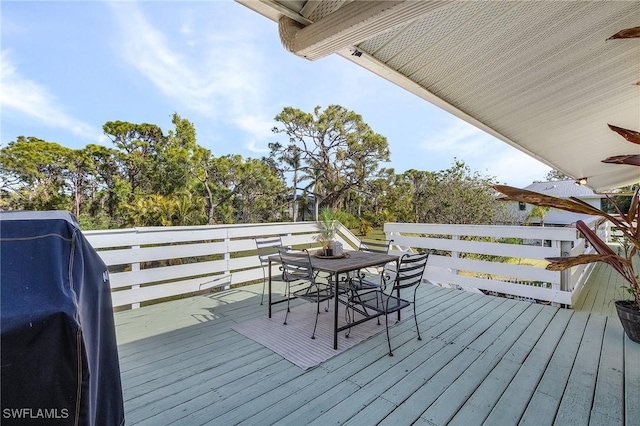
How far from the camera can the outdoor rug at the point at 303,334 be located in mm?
2465

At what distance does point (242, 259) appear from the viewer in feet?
15.0

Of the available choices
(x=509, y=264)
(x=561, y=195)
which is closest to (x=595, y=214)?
(x=509, y=264)

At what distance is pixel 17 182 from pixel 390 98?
1719 cm

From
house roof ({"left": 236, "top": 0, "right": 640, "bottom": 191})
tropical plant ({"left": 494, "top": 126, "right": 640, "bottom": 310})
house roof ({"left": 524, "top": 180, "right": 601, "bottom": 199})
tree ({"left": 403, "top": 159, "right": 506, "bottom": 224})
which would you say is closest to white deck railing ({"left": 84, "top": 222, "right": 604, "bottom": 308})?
tropical plant ({"left": 494, "top": 126, "right": 640, "bottom": 310})

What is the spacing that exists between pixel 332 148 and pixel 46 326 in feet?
56.4

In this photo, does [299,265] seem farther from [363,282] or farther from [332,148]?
[332,148]

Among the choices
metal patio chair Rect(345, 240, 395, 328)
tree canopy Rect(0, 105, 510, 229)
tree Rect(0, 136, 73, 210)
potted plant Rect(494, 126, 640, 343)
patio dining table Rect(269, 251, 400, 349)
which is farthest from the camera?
tree canopy Rect(0, 105, 510, 229)

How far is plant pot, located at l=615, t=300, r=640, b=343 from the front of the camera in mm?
2590

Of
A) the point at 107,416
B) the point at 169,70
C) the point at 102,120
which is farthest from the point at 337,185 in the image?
the point at 107,416

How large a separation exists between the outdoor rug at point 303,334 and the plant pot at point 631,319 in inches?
74.7

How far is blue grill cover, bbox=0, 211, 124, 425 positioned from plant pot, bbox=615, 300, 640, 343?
3.87 m

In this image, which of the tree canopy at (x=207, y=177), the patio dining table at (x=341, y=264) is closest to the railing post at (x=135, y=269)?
the patio dining table at (x=341, y=264)

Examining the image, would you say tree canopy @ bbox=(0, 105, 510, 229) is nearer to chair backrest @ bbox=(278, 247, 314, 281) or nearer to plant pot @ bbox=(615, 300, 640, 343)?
plant pot @ bbox=(615, 300, 640, 343)

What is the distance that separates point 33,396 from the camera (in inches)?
32.9
